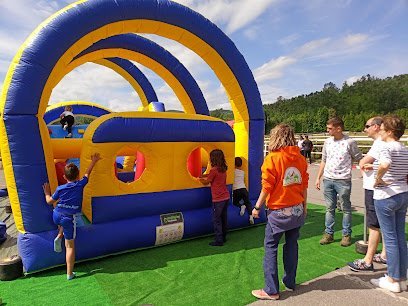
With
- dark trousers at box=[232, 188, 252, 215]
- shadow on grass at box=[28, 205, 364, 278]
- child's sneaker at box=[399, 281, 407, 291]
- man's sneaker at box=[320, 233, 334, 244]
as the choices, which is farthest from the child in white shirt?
child's sneaker at box=[399, 281, 407, 291]

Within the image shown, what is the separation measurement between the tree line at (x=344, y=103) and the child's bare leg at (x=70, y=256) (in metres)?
61.2

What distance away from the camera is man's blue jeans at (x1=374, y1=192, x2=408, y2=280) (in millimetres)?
2781

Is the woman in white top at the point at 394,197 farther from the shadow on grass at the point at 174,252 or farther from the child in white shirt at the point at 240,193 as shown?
the child in white shirt at the point at 240,193

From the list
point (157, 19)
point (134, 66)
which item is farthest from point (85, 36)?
point (134, 66)

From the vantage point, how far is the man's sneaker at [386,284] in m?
2.79

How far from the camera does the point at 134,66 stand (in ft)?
31.1

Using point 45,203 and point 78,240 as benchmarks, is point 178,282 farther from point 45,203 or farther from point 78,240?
point 45,203

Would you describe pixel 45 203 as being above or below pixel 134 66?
below

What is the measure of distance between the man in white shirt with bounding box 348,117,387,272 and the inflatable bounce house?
6.46 ft

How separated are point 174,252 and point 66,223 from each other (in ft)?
4.57

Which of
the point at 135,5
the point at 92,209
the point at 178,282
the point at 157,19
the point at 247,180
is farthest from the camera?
the point at 247,180

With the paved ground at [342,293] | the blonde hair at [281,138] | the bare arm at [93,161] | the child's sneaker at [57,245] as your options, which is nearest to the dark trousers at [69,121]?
the bare arm at [93,161]

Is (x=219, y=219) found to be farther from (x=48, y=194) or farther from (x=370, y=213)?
(x=48, y=194)

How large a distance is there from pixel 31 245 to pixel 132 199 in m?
1.22
